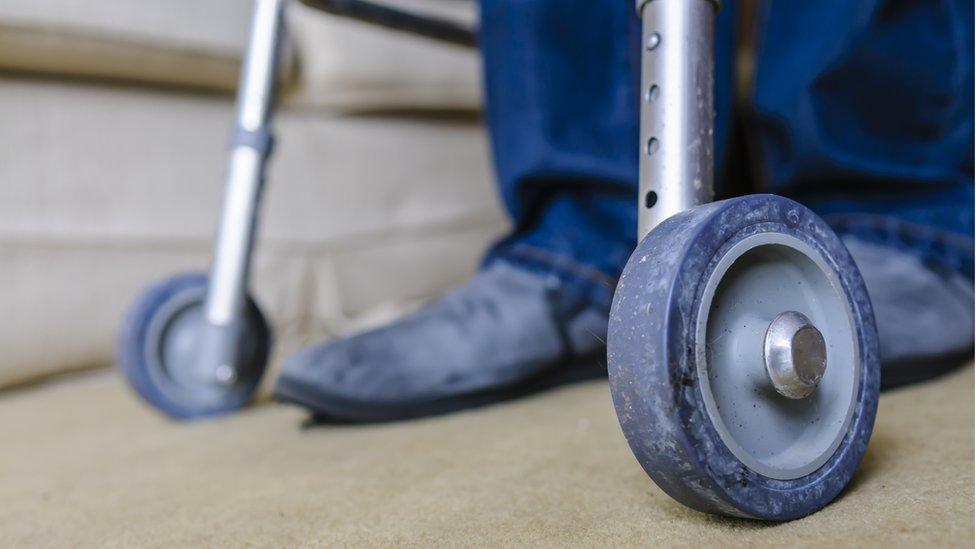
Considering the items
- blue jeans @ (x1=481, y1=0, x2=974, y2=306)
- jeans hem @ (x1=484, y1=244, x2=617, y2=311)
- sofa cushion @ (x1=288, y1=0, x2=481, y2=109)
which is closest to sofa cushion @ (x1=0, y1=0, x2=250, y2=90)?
sofa cushion @ (x1=288, y1=0, x2=481, y2=109)

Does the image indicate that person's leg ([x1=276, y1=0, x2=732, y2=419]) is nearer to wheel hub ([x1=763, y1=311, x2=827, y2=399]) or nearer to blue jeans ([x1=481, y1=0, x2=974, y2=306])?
blue jeans ([x1=481, y1=0, x2=974, y2=306])

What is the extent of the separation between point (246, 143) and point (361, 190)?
1.73ft

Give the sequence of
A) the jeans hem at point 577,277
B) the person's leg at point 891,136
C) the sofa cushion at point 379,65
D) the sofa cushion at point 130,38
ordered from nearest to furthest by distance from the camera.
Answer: the person's leg at point 891,136, the jeans hem at point 577,277, the sofa cushion at point 130,38, the sofa cushion at point 379,65

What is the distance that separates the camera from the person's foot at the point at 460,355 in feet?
2.01

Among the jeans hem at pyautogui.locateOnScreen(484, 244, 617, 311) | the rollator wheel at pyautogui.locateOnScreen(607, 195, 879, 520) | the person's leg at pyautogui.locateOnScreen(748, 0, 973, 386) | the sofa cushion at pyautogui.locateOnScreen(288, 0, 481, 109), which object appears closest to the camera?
the rollator wheel at pyautogui.locateOnScreen(607, 195, 879, 520)

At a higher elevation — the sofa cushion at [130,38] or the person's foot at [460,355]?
the sofa cushion at [130,38]

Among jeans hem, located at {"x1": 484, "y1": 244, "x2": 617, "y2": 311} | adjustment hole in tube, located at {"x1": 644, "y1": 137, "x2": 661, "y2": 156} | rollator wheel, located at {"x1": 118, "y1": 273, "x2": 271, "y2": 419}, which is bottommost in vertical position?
rollator wheel, located at {"x1": 118, "y1": 273, "x2": 271, "y2": 419}

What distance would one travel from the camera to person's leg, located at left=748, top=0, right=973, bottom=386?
0.61 metres

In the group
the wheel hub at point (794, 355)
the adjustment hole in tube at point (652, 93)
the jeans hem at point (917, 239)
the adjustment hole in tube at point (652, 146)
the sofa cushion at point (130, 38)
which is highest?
the sofa cushion at point (130, 38)

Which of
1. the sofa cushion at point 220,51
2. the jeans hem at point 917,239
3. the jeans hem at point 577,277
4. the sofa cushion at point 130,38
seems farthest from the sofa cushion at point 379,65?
the jeans hem at point 917,239

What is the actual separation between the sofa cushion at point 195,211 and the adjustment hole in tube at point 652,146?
808 mm

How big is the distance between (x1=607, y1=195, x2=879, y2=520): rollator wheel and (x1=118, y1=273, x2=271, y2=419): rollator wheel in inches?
19.3

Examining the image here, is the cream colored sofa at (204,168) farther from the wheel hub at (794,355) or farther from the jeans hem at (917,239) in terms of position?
the wheel hub at (794,355)

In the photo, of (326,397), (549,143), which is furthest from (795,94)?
(326,397)
